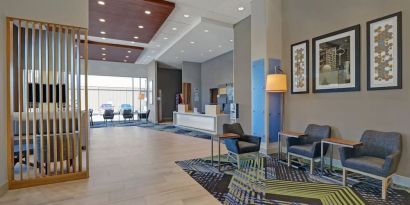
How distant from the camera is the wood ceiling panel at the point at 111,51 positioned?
10204mm

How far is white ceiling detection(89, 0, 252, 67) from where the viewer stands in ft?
20.5

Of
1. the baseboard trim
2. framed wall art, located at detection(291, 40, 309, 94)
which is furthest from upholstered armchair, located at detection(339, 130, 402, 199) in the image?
the baseboard trim

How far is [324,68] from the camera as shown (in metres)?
4.54

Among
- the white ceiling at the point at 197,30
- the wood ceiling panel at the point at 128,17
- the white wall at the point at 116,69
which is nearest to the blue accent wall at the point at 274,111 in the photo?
the white ceiling at the point at 197,30

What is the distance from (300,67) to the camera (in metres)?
5.04

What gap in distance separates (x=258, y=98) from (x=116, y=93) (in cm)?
1212

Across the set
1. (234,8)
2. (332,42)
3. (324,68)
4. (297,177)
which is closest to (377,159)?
(297,177)

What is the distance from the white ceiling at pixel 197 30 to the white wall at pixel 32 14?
297 cm

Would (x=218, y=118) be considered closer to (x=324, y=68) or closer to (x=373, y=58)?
(x=324, y=68)

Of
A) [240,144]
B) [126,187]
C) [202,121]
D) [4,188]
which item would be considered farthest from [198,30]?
[4,188]

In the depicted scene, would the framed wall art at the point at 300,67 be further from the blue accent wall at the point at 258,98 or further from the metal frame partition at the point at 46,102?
the metal frame partition at the point at 46,102

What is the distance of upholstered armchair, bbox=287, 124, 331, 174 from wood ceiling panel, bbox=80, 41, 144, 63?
8917 millimetres

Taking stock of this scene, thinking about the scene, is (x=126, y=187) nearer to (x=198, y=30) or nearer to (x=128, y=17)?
(x=128, y=17)

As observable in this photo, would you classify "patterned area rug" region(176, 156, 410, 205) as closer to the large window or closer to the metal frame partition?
the metal frame partition
